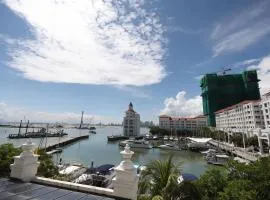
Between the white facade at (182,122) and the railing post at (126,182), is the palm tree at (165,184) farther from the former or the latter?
the white facade at (182,122)

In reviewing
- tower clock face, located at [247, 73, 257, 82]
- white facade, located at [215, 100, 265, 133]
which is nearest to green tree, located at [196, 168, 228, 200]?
white facade, located at [215, 100, 265, 133]

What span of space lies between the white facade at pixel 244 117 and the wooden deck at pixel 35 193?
69865 mm

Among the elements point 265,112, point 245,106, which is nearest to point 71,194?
point 265,112

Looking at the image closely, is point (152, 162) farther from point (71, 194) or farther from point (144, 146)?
point (144, 146)

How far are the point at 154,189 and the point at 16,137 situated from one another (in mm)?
103953

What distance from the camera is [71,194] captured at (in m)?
5.47

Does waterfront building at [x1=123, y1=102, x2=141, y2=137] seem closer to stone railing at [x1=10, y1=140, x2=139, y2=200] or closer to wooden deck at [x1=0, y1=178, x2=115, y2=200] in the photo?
stone railing at [x1=10, y1=140, x2=139, y2=200]

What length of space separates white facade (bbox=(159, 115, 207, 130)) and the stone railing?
483ft

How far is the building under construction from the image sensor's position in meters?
125

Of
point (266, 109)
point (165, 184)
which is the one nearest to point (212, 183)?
point (165, 184)

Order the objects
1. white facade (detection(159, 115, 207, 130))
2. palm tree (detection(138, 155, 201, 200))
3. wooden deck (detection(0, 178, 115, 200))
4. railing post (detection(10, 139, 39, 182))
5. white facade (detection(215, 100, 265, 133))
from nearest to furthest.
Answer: wooden deck (detection(0, 178, 115, 200))
railing post (detection(10, 139, 39, 182))
palm tree (detection(138, 155, 201, 200))
white facade (detection(215, 100, 265, 133))
white facade (detection(159, 115, 207, 130))

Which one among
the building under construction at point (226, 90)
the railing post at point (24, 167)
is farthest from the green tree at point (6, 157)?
the building under construction at point (226, 90)

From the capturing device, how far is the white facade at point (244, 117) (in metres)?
75.5

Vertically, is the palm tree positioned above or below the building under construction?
below
